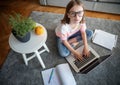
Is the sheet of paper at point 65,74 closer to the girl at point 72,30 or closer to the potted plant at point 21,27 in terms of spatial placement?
the girl at point 72,30

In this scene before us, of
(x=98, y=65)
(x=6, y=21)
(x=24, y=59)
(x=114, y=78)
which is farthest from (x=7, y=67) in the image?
(x=114, y=78)

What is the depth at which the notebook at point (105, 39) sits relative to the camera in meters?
1.38

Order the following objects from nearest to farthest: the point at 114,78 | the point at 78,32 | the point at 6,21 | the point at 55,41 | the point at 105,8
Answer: the point at 114,78, the point at 78,32, the point at 55,41, the point at 105,8, the point at 6,21

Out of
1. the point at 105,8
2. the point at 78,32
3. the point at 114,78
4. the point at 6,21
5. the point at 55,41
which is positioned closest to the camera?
the point at 114,78

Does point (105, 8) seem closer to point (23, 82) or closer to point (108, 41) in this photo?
point (108, 41)

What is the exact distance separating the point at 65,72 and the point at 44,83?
0.67 feet

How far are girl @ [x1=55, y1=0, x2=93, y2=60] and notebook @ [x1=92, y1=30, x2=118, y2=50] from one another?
3.9 inches


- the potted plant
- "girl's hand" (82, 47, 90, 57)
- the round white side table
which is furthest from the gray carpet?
the potted plant

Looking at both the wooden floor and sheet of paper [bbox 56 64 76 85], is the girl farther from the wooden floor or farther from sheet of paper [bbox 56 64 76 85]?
the wooden floor

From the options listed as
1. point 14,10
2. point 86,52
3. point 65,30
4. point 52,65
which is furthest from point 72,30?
point 14,10

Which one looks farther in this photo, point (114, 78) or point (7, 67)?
point (7, 67)

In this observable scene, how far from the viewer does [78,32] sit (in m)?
1.34

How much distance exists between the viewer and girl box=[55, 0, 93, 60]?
3.41 feet

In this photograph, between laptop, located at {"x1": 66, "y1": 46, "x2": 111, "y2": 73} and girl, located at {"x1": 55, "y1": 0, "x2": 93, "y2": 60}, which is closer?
girl, located at {"x1": 55, "y1": 0, "x2": 93, "y2": 60}
